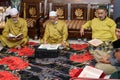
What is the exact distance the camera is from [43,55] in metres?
5.12

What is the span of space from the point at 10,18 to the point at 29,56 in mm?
1085

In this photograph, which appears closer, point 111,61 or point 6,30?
point 111,61

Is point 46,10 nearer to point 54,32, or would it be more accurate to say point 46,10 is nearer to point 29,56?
point 54,32

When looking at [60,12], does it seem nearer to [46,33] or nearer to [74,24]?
[74,24]

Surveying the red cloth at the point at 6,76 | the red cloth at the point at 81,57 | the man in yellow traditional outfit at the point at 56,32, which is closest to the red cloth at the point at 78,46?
the man in yellow traditional outfit at the point at 56,32

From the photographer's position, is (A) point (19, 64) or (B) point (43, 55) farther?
(B) point (43, 55)

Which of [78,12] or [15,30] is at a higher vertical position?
[78,12]

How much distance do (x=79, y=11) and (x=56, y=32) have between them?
1.12 m

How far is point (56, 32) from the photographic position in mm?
5609

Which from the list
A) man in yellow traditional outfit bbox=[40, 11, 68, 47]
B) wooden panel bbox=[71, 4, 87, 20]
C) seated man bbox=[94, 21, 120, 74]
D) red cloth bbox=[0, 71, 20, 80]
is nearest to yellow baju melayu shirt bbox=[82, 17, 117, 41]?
man in yellow traditional outfit bbox=[40, 11, 68, 47]

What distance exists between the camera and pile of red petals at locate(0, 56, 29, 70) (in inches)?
185

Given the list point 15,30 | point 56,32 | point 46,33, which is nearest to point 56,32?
point 56,32

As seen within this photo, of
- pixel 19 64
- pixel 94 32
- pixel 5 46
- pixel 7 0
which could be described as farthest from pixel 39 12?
pixel 19 64

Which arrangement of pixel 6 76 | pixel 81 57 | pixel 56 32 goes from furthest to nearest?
pixel 56 32, pixel 81 57, pixel 6 76
